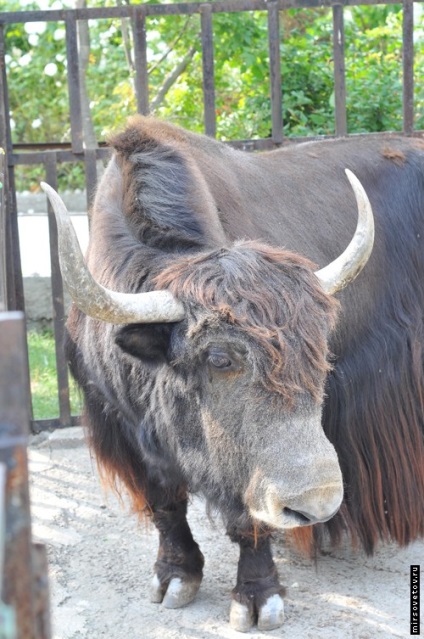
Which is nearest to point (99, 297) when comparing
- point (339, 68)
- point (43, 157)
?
point (43, 157)

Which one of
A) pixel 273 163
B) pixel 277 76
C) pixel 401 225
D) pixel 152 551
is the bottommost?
pixel 152 551

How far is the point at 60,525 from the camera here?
480 cm

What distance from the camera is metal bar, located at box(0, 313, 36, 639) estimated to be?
1090mm

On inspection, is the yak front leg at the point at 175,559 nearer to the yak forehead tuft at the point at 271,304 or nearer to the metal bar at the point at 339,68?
the yak forehead tuft at the point at 271,304

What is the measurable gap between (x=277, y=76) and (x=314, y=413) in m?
3.18

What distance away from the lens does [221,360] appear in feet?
A: 10.1

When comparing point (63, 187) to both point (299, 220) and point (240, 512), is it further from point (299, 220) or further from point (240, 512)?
point (240, 512)

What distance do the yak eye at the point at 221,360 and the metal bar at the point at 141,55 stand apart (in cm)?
290

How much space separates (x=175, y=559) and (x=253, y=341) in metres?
1.50

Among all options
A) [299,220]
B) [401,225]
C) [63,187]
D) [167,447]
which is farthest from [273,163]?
[63,187]

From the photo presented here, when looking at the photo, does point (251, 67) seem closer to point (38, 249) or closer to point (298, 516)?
point (38, 249)

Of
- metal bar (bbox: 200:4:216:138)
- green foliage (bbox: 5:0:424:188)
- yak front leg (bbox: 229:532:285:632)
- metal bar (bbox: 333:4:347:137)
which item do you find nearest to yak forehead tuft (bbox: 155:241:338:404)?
yak front leg (bbox: 229:532:285:632)

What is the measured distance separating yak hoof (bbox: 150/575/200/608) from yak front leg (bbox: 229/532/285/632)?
23cm

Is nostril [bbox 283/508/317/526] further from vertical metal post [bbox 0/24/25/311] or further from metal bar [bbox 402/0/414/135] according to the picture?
metal bar [bbox 402/0/414/135]
